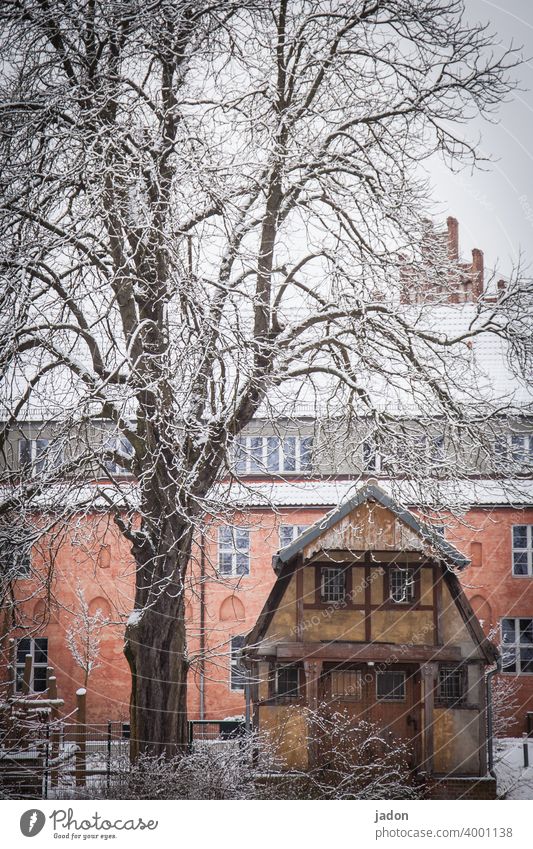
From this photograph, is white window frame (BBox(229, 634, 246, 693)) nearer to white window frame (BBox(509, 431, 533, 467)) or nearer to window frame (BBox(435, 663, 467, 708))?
window frame (BBox(435, 663, 467, 708))

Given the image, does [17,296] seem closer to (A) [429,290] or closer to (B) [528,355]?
(A) [429,290]

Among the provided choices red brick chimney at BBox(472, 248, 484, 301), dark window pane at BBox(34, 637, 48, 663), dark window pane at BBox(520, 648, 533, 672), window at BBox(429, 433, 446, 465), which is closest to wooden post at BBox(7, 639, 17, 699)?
dark window pane at BBox(34, 637, 48, 663)

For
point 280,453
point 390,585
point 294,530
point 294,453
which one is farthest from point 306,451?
point 390,585

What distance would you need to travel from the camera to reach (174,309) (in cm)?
460

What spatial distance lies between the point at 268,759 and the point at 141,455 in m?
1.60

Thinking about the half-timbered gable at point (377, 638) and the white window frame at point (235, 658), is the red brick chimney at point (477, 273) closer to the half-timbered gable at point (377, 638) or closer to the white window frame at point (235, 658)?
the half-timbered gable at point (377, 638)

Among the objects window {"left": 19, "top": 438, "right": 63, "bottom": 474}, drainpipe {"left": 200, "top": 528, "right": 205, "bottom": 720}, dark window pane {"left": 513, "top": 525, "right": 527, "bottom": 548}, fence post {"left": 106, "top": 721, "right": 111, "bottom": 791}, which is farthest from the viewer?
dark window pane {"left": 513, "top": 525, "right": 527, "bottom": 548}

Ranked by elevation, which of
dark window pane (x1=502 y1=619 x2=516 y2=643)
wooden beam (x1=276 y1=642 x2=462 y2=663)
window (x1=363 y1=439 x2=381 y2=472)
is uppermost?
window (x1=363 y1=439 x2=381 y2=472)

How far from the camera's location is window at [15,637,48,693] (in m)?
4.81

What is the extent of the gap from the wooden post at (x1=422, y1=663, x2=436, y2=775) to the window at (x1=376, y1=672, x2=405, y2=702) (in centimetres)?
13

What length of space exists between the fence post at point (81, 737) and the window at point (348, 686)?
136 cm

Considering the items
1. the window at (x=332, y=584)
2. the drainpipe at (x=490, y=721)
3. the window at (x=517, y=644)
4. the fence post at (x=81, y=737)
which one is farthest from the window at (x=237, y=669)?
the window at (x=517, y=644)
